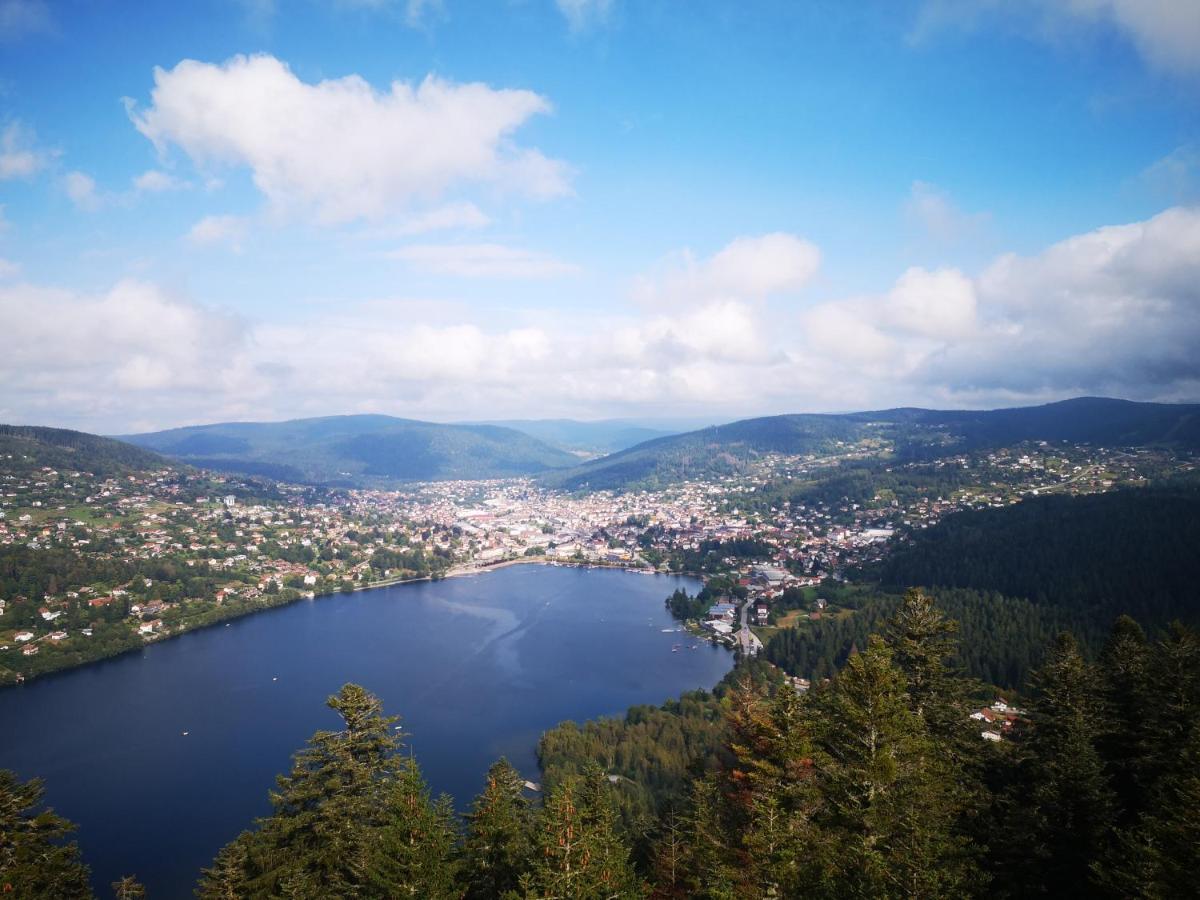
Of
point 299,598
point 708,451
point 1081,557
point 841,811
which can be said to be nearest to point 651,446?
point 708,451

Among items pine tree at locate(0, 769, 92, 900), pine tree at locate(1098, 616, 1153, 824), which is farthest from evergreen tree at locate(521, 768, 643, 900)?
pine tree at locate(0, 769, 92, 900)

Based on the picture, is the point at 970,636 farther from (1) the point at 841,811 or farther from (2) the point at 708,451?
(2) the point at 708,451

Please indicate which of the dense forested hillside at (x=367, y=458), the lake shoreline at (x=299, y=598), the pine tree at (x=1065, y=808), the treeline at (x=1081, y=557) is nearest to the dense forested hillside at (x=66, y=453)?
the lake shoreline at (x=299, y=598)

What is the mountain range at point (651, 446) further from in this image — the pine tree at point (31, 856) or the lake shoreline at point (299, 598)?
the pine tree at point (31, 856)

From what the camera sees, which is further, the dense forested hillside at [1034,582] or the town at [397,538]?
the town at [397,538]

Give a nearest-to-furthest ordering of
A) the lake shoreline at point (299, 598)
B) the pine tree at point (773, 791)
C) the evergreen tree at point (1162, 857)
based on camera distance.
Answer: the evergreen tree at point (1162, 857)
the pine tree at point (773, 791)
the lake shoreline at point (299, 598)

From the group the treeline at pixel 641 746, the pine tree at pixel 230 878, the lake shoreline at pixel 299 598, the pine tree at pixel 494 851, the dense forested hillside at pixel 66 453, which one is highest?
the dense forested hillside at pixel 66 453

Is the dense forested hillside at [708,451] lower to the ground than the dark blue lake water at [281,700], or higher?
higher
